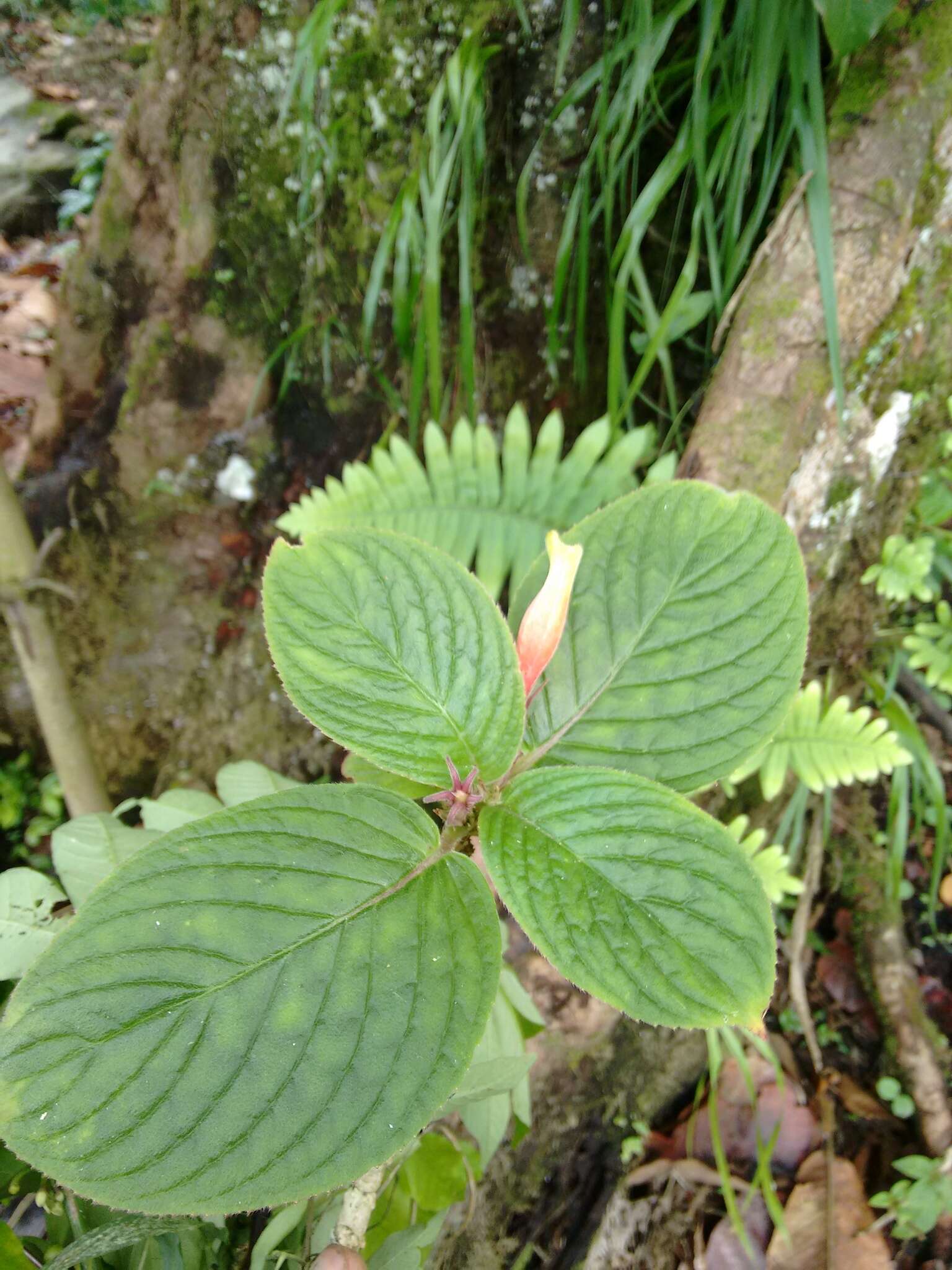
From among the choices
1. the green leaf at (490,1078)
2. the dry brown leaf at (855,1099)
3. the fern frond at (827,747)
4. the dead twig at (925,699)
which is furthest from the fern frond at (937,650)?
the green leaf at (490,1078)

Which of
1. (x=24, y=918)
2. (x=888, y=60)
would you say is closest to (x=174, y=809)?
(x=24, y=918)

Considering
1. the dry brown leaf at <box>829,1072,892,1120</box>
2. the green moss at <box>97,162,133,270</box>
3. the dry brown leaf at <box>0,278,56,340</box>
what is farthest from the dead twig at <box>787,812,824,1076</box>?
the dry brown leaf at <box>0,278,56,340</box>

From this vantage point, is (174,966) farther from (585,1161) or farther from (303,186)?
(303,186)

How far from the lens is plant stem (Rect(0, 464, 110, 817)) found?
147 cm

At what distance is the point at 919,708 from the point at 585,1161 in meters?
1.45

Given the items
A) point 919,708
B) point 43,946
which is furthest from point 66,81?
point 919,708

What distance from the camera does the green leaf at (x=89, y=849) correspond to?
863 mm

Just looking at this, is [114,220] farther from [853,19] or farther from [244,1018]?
[244,1018]

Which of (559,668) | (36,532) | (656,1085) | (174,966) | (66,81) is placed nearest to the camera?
(174,966)

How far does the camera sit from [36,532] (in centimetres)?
184

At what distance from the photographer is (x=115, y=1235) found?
0.62 meters

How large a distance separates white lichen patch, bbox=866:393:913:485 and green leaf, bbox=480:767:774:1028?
43.9 inches

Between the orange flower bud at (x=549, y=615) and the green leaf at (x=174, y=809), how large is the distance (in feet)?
1.69

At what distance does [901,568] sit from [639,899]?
4.48 ft
